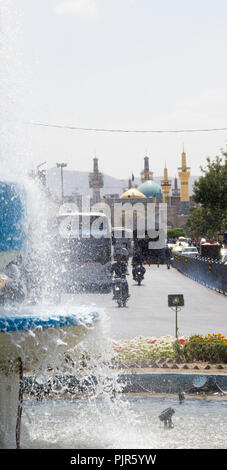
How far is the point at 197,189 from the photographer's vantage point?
48.8 m

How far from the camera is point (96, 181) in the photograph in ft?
555

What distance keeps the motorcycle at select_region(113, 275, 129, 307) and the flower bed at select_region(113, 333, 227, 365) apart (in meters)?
9.68

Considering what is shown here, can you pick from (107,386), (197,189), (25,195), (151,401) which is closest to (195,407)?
(151,401)

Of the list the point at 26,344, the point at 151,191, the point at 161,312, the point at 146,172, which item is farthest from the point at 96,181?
the point at 26,344

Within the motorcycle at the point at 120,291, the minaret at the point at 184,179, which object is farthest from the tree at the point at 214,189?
the minaret at the point at 184,179

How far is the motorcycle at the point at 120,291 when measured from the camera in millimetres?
19672

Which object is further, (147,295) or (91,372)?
(147,295)

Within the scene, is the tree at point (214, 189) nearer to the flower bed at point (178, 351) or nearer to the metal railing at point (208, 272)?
the metal railing at point (208, 272)

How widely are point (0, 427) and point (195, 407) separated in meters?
2.54

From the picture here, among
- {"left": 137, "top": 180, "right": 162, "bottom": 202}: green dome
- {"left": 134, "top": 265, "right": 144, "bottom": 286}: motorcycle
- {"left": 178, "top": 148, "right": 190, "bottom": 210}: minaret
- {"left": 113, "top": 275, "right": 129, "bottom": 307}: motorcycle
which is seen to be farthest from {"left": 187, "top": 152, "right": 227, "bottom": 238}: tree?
{"left": 178, "top": 148, "right": 190, "bottom": 210}: minaret

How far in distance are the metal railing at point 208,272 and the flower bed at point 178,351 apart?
13598 millimetres

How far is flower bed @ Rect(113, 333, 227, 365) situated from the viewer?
9391 millimetres

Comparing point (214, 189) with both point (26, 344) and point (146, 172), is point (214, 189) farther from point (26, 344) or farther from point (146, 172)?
point (146, 172)
